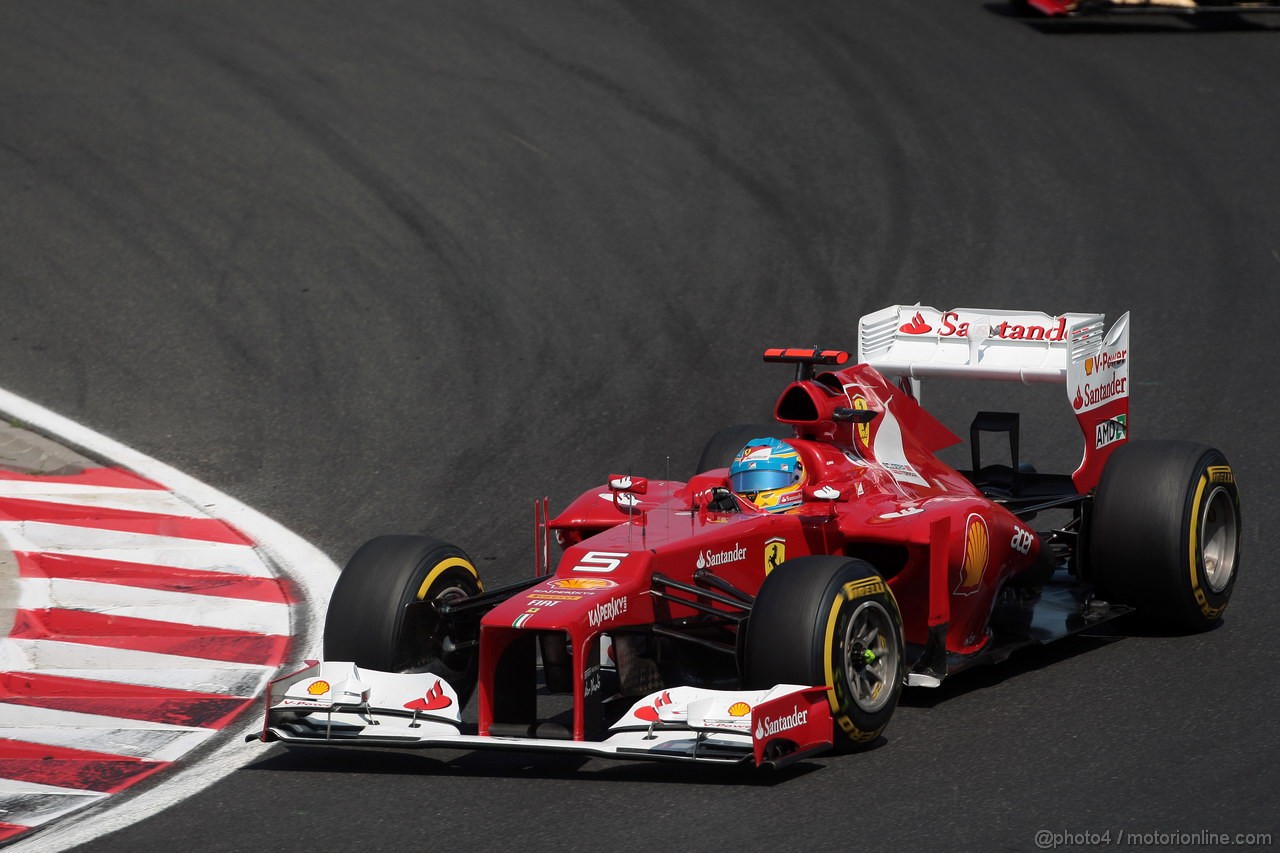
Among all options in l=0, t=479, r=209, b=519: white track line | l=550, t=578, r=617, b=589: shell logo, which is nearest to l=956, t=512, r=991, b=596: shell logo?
l=550, t=578, r=617, b=589: shell logo

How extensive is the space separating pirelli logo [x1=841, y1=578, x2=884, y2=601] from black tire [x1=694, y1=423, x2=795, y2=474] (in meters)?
2.28

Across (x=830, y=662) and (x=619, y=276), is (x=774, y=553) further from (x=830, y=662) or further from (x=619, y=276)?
(x=619, y=276)

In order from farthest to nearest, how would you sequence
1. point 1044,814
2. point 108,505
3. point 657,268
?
point 657,268, point 108,505, point 1044,814

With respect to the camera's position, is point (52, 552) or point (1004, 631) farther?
point (52, 552)

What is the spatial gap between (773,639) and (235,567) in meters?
4.13

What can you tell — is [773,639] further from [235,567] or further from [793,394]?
[235,567]

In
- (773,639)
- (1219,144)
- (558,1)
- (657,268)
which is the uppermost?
(558,1)

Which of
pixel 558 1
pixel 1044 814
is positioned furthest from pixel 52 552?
pixel 558 1

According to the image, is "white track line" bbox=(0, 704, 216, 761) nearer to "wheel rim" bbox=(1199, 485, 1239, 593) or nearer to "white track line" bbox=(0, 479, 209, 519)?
"white track line" bbox=(0, 479, 209, 519)

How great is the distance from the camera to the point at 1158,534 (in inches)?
335

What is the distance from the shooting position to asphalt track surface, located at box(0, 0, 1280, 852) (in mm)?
6766

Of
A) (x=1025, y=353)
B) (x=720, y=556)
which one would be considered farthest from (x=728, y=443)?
(x=720, y=556)

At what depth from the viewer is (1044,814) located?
628cm

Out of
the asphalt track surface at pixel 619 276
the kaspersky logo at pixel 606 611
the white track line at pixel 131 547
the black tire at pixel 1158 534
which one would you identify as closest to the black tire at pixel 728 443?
the asphalt track surface at pixel 619 276
